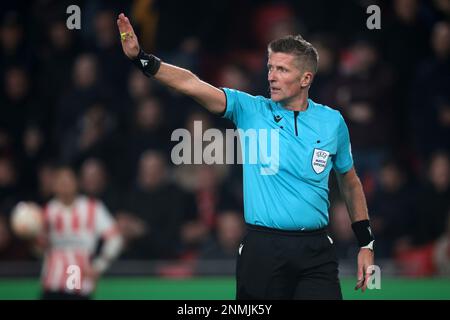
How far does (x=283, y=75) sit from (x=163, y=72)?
0.71 metres

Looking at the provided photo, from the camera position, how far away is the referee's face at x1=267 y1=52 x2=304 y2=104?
18.7ft

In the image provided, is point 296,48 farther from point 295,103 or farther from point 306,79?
point 295,103

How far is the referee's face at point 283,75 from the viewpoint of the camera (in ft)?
18.7

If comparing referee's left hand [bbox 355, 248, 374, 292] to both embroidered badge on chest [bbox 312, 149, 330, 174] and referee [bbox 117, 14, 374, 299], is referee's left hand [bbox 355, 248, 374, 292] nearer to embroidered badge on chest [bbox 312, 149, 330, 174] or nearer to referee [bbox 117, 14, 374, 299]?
referee [bbox 117, 14, 374, 299]

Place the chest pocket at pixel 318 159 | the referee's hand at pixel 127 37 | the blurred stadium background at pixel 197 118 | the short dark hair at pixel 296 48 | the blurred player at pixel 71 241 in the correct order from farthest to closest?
the blurred stadium background at pixel 197 118 < the blurred player at pixel 71 241 < the short dark hair at pixel 296 48 < the chest pocket at pixel 318 159 < the referee's hand at pixel 127 37

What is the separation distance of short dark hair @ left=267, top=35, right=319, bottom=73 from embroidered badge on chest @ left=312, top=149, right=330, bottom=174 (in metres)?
0.51

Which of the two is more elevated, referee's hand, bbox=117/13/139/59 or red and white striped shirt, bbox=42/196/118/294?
referee's hand, bbox=117/13/139/59

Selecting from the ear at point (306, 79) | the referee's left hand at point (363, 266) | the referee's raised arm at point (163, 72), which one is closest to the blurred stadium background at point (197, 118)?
the referee's left hand at point (363, 266)

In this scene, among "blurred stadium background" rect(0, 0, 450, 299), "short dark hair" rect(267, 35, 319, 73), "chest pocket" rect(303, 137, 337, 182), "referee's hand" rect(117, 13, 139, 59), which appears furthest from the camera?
"blurred stadium background" rect(0, 0, 450, 299)

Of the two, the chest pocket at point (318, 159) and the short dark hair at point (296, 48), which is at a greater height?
the short dark hair at point (296, 48)

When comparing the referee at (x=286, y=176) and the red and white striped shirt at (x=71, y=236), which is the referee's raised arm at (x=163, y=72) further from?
the red and white striped shirt at (x=71, y=236)

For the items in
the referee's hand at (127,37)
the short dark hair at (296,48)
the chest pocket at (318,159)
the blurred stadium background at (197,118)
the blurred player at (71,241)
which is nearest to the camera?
the referee's hand at (127,37)

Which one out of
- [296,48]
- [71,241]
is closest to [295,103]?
[296,48]

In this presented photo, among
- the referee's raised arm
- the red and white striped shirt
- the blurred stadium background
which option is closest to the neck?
the referee's raised arm
